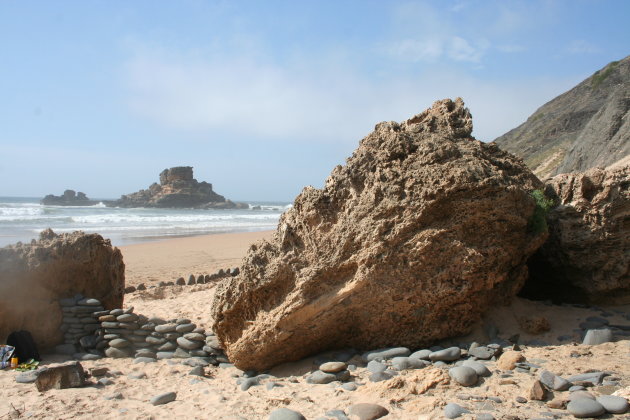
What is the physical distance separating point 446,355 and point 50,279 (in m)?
6.18

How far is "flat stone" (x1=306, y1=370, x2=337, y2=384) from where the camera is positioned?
4.81 m

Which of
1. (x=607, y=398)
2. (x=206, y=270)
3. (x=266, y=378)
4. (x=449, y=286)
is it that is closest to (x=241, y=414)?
(x=266, y=378)

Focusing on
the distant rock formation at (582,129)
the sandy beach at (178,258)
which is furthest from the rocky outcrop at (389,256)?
the distant rock formation at (582,129)

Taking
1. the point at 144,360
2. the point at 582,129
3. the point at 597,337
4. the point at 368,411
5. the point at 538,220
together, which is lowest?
the point at 144,360

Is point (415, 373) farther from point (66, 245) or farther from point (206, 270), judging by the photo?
point (206, 270)

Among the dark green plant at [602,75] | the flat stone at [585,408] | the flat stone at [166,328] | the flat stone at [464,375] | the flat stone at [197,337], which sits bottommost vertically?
the flat stone at [197,337]

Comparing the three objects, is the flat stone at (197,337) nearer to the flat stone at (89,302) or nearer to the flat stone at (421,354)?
the flat stone at (89,302)

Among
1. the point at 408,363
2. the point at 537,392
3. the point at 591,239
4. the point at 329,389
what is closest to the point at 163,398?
the point at 329,389

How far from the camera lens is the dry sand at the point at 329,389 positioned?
153 inches

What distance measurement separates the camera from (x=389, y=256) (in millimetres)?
5098

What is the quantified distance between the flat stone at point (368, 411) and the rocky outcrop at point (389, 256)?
1.39 m

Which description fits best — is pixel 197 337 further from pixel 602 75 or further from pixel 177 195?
pixel 177 195

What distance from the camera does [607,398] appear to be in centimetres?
346

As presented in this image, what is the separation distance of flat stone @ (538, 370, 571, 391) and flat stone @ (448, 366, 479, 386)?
20.7 inches
